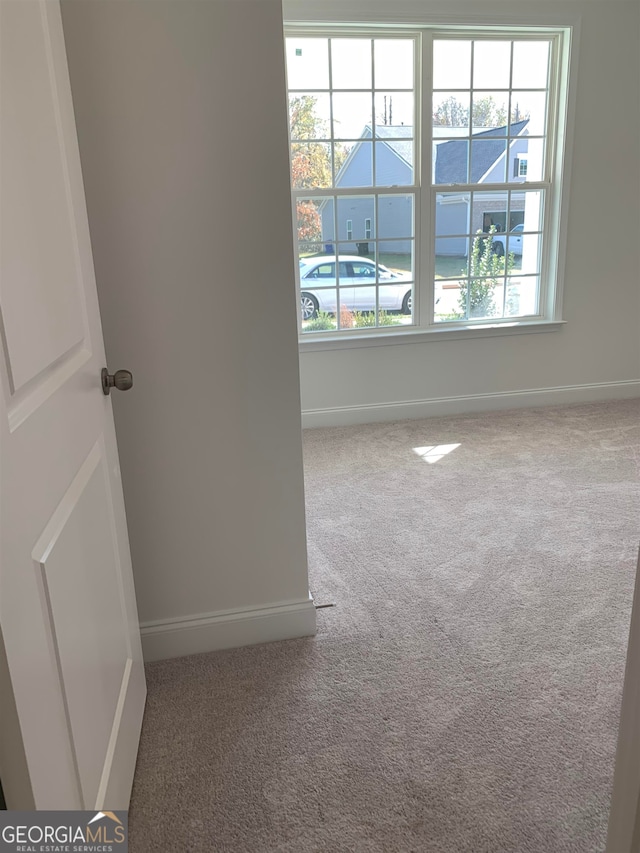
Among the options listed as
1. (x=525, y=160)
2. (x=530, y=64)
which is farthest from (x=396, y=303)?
(x=530, y=64)

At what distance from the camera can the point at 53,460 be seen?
100cm

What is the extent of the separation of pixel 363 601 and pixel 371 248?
2513 mm

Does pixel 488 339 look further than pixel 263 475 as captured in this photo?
Yes

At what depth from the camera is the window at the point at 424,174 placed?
12.3 feet

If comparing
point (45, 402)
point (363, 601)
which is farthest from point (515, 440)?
point (45, 402)

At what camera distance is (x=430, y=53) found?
3.73 m

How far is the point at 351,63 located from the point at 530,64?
3.73ft

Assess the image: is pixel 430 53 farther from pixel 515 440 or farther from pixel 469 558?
pixel 469 558

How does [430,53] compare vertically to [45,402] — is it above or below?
above

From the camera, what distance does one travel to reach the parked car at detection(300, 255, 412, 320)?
13.1 ft

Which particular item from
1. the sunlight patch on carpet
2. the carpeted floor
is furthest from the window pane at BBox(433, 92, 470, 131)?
the carpeted floor


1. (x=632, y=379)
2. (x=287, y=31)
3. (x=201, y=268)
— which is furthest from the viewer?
(x=632, y=379)

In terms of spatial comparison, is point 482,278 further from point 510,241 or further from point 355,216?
point 355,216

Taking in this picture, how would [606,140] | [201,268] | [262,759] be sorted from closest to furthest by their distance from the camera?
[262,759] → [201,268] → [606,140]
